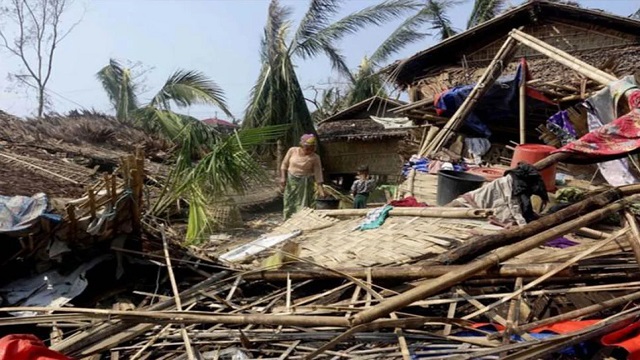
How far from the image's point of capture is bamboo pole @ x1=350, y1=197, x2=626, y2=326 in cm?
231

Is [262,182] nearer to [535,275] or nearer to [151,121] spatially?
[535,275]

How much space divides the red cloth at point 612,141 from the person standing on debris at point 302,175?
338cm

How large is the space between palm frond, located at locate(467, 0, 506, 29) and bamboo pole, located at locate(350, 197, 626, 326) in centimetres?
1367

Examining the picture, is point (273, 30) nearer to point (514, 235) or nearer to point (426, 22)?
point (426, 22)

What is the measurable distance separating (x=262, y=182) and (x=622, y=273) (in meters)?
4.36

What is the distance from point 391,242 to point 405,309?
104 cm

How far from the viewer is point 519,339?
235 cm

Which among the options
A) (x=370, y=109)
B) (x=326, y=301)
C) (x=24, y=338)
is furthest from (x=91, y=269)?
(x=370, y=109)

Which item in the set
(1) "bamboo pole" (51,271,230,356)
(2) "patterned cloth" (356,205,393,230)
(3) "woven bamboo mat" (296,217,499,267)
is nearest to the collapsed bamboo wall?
(2) "patterned cloth" (356,205,393,230)

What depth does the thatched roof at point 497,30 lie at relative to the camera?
9211mm

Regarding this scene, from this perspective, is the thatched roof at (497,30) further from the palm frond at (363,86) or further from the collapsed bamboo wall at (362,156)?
the palm frond at (363,86)

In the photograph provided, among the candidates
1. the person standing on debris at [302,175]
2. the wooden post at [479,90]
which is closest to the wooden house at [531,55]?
the wooden post at [479,90]

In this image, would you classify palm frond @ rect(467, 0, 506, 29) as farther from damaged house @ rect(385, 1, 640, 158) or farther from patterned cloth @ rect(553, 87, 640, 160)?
patterned cloth @ rect(553, 87, 640, 160)

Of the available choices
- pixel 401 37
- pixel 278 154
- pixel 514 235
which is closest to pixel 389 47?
pixel 401 37
